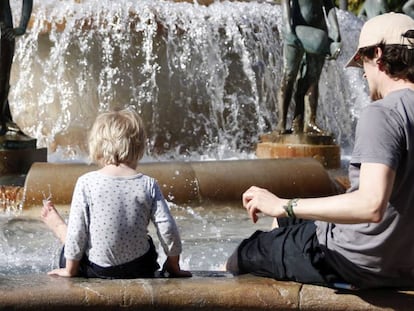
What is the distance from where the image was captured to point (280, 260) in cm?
320

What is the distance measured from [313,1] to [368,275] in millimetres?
6771

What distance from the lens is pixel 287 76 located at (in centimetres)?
955

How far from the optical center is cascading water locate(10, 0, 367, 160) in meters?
10.7

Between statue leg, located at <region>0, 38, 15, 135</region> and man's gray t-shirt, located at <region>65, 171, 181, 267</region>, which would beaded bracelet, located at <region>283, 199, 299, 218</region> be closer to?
man's gray t-shirt, located at <region>65, 171, 181, 267</region>

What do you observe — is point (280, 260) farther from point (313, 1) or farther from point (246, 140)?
point (246, 140)

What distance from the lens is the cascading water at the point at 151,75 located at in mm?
10648

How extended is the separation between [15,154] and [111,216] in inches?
198

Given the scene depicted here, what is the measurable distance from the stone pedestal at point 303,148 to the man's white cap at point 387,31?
6291 millimetres

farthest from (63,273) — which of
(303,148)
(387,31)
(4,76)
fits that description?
(303,148)

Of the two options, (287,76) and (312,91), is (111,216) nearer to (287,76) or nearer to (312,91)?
(287,76)

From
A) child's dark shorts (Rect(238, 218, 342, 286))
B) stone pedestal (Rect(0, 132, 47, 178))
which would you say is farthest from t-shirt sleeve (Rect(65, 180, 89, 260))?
stone pedestal (Rect(0, 132, 47, 178))

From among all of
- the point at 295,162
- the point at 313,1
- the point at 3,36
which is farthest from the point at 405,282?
the point at 313,1

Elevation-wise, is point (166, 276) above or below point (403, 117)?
below

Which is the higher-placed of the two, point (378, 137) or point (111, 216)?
point (378, 137)
